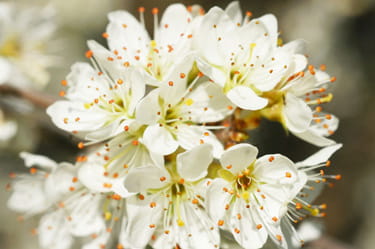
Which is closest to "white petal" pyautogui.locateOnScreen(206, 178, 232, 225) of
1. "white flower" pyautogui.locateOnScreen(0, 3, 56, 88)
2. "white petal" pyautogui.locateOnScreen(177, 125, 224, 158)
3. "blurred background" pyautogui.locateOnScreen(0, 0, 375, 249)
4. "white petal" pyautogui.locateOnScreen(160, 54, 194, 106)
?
"white petal" pyautogui.locateOnScreen(177, 125, 224, 158)

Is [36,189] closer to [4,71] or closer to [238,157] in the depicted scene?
[4,71]

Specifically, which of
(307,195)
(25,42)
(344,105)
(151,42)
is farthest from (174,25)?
(344,105)

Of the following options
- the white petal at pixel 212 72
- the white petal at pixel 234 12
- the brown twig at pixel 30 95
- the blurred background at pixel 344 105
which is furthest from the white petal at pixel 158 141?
the blurred background at pixel 344 105

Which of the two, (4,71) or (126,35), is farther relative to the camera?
(4,71)

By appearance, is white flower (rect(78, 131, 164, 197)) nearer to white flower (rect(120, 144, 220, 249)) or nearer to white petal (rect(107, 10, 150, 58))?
white flower (rect(120, 144, 220, 249))

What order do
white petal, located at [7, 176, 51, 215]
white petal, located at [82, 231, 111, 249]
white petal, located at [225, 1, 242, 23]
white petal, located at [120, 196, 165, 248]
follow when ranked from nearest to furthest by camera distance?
white petal, located at [120, 196, 165, 248], white petal, located at [225, 1, 242, 23], white petal, located at [82, 231, 111, 249], white petal, located at [7, 176, 51, 215]

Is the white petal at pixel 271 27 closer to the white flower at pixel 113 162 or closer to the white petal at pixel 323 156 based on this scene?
the white petal at pixel 323 156

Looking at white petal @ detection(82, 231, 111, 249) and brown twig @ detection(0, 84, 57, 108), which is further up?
brown twig @ detection(0, 84, 57, 108)

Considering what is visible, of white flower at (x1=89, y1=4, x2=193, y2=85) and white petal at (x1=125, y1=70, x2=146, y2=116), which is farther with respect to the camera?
white flower at (x1=89, y1=4, x2=193, y2=85)
